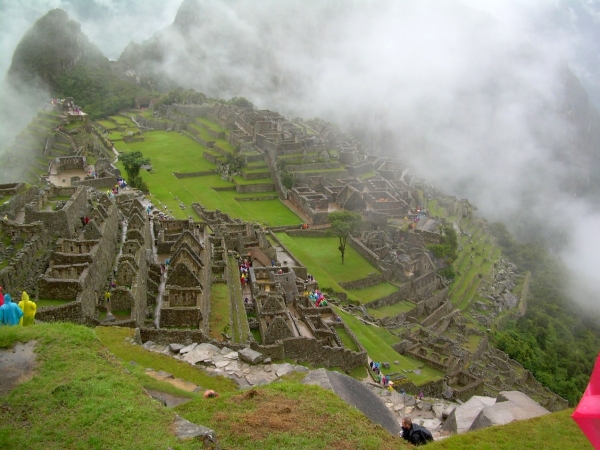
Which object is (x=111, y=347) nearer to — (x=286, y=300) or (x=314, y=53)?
(x=286, y=300)

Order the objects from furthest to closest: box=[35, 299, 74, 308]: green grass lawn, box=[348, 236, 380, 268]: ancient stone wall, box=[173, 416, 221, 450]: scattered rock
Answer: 1. box=[348, 236, 380, 268]: ancient stone wall
2. box=[35, 299, 74, 308]: green grass lawn
3. box=[173, 416, 221, 450]: scattered rock

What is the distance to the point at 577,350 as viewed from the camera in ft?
160

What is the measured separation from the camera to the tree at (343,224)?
1892 inches

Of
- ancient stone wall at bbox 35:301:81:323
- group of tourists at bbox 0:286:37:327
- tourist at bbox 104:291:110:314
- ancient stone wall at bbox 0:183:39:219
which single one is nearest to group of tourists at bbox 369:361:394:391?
tourist at bbox 104:291:110:314

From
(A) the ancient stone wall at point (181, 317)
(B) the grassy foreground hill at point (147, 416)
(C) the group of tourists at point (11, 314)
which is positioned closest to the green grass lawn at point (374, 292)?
(A) the ancient stone wall at point (181, 317)

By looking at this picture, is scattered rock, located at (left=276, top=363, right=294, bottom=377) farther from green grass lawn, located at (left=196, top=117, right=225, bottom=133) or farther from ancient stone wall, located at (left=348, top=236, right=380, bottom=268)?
green grass lawn, located at (left=196, top=117, right=225, bottom=133)

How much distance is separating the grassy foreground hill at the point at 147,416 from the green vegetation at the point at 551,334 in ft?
105

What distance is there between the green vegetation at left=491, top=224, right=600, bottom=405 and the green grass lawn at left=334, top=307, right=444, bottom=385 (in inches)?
537

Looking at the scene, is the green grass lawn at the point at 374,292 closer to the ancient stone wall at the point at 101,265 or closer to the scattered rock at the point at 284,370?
the ancient stone wall at the point at 101,265

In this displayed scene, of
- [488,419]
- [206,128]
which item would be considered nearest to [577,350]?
[488,419]

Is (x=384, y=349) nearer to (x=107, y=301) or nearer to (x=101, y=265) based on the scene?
(x=101, y=265)

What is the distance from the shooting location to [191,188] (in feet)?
189

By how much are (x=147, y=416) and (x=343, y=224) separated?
124 ft

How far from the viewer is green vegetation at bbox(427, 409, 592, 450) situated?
40.7 ft
